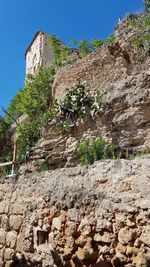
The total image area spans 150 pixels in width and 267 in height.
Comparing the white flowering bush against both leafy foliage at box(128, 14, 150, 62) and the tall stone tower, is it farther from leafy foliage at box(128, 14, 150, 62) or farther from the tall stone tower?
the tall stone tower

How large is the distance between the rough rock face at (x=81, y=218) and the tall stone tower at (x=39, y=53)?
25.6 m

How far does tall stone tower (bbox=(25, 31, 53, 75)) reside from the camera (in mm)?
31953

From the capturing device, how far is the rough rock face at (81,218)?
14.6 ft

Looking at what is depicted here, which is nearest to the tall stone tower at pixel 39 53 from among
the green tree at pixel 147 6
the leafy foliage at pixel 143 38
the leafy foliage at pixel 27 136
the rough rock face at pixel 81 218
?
the leafy foliage at pixel 27 136

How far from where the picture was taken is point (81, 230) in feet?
16.8

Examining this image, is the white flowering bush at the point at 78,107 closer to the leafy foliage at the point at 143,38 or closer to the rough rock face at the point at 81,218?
the leafy foliage at the point at 143,38

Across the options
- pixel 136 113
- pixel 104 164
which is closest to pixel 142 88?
pixel 136 113

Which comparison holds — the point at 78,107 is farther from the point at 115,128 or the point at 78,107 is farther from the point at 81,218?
the point at 81,218

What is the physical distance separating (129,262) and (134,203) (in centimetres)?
75

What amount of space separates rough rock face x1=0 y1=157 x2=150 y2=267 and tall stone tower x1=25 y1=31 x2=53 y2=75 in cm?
2561

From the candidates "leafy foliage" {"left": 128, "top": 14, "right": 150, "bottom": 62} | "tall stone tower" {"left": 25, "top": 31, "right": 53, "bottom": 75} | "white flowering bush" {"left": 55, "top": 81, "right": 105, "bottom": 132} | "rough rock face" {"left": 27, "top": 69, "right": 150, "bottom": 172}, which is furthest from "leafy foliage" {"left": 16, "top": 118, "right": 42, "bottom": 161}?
"tall stone tower" {"left": 25, "top": 31, "right": 53, "bottom": 75}

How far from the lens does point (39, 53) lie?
3234 centimetres

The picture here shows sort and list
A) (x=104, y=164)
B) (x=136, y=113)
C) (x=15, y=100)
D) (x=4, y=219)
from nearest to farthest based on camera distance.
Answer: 1. (x=104, y=164)
2. (x=4, y=219)
3. (x=136, y=113)
4. (x=15, y=100)

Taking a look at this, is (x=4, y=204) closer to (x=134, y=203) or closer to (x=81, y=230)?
(x=81, y=230)
